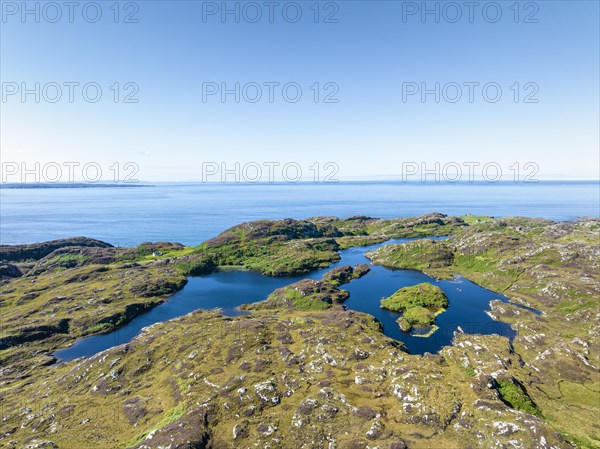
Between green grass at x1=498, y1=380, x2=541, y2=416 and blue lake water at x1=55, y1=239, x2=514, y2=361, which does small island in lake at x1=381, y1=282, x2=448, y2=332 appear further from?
green grass at x1=498, y1=380, x2=541, y2=416

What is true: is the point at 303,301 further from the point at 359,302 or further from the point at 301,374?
the point at 301,374

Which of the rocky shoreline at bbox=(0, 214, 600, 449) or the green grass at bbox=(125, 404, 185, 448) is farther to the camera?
the green grass at bbox=(125, 404, 185, 448)

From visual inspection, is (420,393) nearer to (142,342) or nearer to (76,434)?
(76,434)

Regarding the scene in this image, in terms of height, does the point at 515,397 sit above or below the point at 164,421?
above

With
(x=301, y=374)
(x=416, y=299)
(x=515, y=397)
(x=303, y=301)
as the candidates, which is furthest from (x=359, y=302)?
(x=515, y=397)

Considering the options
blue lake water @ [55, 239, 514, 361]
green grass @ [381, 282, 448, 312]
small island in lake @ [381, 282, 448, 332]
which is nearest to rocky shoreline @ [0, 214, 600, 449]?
blue lake water @ [55, 239, 514, 361]

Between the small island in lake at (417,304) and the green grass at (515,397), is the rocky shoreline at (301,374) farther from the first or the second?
the small island in lake at (417,304)

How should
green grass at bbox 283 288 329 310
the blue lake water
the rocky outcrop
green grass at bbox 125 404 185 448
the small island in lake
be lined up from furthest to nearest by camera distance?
the rocky outcrop
green grass at bbox 283 288 329 310
the small island in lake
the blue lake water
green grass at bbox 125 404 185 448

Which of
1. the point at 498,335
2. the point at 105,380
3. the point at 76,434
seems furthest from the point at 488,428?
the point at 105,380
